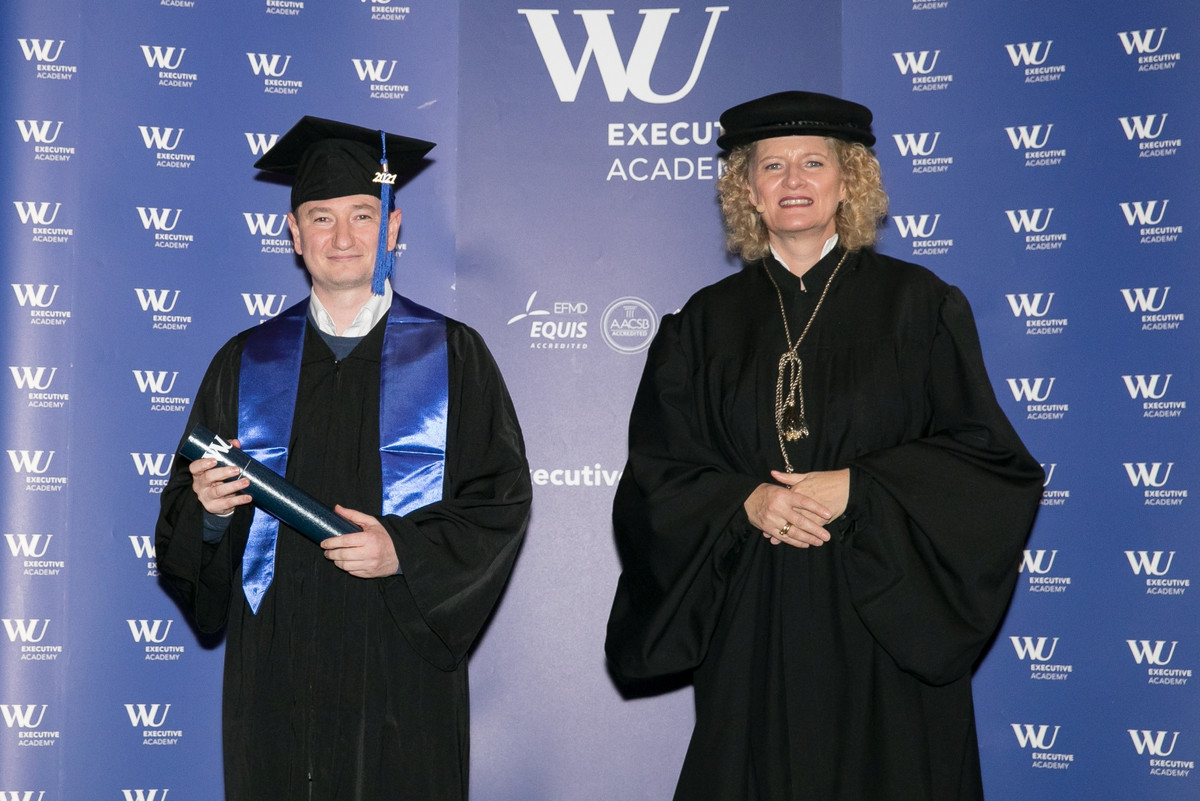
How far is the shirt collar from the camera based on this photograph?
12.0 feet

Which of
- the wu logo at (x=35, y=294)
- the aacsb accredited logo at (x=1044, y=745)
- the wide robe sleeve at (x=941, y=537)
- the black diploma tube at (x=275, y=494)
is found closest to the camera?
the wide robe sleeve at (x=941, y=537)

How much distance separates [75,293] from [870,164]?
3.14m

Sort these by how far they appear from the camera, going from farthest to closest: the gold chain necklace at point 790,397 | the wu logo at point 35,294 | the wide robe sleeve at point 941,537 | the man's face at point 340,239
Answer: the wu logo at point 35,294 < the man's face at point 340,239 < the gold chain necklace at point 790,397 < the wide robe sleeve at point 941,537

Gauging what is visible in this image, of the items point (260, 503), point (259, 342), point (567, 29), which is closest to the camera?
point (260, 503)

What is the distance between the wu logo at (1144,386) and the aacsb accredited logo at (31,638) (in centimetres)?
431

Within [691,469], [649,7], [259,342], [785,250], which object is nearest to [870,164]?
[785,250]

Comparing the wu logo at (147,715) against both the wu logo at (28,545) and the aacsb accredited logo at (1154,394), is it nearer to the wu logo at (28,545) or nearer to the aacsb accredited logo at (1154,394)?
the wu logo at (28,545)

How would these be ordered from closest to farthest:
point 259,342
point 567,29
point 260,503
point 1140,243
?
point 260,503, point 259,342, point 1140,243, point 567,29

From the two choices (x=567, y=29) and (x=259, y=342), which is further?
(x=567, y=29)

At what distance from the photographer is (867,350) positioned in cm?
323

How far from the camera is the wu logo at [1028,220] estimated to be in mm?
4480

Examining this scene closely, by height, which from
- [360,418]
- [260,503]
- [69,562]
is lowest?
[69,562]

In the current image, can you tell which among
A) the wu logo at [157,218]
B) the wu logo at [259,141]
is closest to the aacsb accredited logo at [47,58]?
the wu logo at [157,218]

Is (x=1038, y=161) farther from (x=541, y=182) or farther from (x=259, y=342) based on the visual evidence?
(x=259, y=342)
